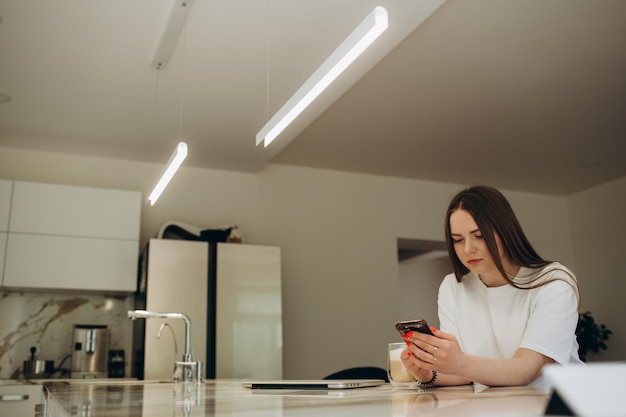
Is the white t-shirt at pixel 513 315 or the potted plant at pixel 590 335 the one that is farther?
the potted plant at pixel 590 335

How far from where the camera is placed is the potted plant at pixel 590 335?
596 cm

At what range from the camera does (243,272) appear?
15.2 ft

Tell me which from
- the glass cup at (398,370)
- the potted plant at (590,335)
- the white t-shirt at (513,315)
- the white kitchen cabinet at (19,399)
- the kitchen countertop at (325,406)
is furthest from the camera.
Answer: the potted plant at (590,335)

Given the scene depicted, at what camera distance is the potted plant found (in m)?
5.96

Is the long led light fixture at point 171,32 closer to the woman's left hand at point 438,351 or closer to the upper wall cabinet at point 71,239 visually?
the upper wall cabinet at point 71,239

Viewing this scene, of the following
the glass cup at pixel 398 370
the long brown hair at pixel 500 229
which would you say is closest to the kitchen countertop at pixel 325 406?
the glass cup at pixel 398 370

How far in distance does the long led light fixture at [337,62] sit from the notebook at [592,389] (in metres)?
1.48

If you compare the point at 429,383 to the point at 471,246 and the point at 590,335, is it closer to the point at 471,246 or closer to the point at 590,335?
the point at 471,246

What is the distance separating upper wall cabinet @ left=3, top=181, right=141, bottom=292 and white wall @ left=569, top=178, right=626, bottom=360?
4474 millimetres

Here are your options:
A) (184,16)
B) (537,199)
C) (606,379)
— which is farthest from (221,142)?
(606,379)

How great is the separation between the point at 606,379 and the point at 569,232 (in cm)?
669

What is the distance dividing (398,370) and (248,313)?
297 centimetres

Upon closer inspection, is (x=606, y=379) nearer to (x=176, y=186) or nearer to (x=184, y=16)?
(x=184, y=16)

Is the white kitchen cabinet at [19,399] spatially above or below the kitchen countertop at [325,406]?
below
